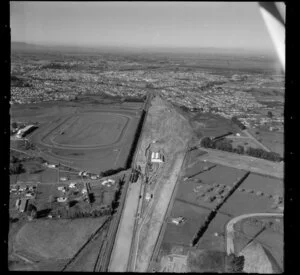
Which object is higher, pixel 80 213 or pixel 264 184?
pixel 264 184

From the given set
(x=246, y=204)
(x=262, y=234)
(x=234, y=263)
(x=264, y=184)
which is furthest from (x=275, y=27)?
(x=264, y=184)

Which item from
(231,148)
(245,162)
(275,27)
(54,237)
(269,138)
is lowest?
(54,237)

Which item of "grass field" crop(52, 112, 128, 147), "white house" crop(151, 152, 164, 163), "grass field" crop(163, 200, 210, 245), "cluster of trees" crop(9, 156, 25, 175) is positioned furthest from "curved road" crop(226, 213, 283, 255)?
"cluster of trees" crop(9, 156, 25, 175)

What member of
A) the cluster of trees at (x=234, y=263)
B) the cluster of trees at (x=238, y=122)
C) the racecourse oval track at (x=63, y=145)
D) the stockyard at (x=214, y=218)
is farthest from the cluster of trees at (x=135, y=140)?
the cluster of trees at (x=238, y=122)

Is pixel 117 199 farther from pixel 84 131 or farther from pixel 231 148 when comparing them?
pixel 231 148

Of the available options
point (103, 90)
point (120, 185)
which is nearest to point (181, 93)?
point (103, 90)
